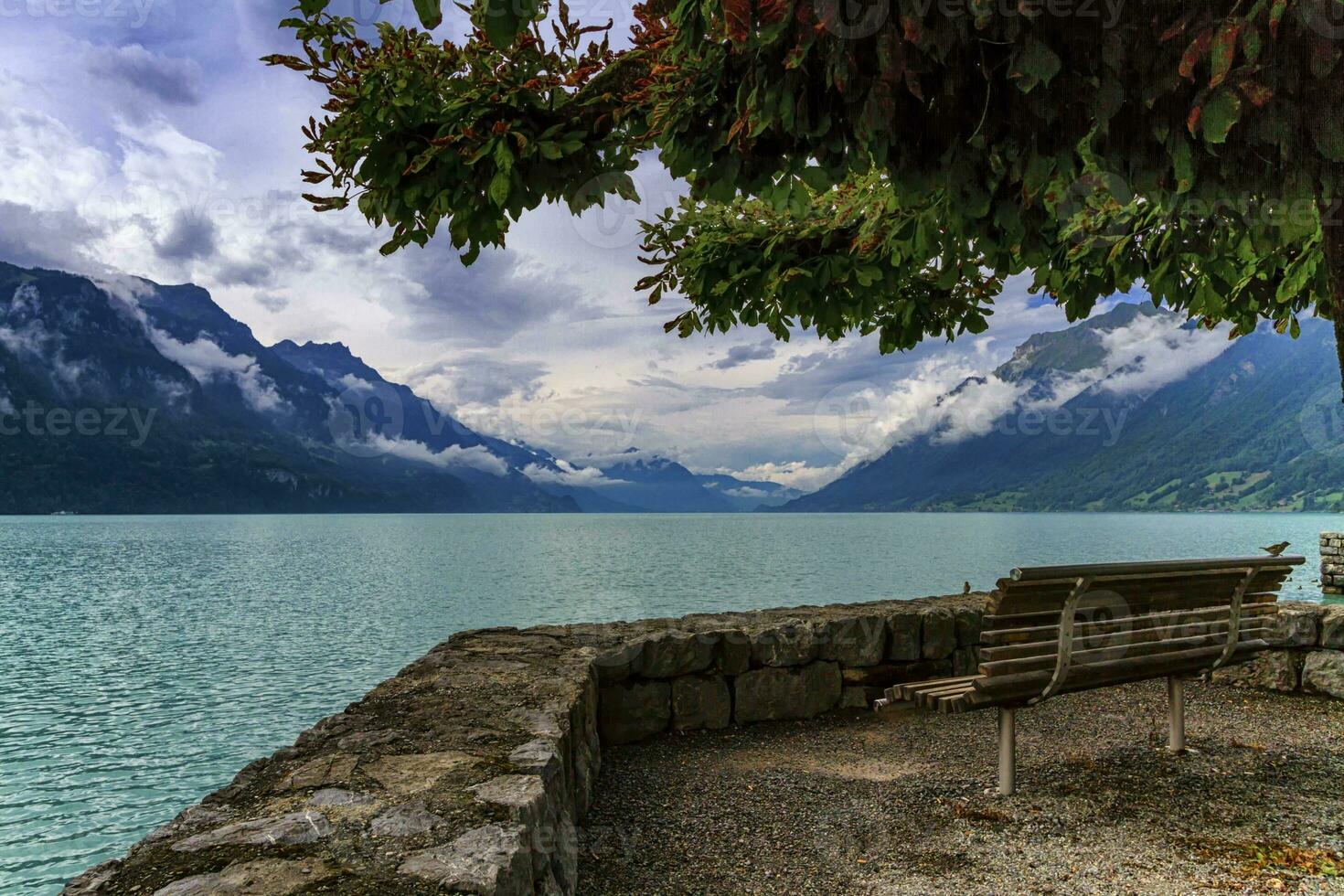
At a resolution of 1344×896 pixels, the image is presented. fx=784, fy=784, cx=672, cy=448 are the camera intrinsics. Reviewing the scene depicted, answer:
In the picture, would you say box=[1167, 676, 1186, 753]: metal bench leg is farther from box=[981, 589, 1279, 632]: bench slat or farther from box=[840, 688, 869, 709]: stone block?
box=[840, 688, 869, 709]: stone block

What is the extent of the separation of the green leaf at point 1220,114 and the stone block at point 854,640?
146 inches

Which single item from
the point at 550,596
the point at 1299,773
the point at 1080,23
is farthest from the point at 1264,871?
the point at 550,596

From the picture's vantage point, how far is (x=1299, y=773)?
4.39 meters

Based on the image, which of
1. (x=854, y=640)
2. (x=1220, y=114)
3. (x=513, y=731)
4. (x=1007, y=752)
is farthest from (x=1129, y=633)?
(x=513, y=731)

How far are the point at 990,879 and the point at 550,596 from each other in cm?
4066

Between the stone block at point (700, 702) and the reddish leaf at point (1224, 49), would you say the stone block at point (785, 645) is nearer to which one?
the stone block at point (700, 702)

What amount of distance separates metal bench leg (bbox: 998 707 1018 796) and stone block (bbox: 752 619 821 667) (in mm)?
1640

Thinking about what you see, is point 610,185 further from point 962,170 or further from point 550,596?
point 550,596

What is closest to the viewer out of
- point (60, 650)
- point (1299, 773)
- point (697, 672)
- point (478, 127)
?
point (1299, 773)

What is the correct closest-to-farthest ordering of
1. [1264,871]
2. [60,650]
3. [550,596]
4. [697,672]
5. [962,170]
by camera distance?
[1264,871] < [962,170] < [697,672] < [60,650] < [550,596]

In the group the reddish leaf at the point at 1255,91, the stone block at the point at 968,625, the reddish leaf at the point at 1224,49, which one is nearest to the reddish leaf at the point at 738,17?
the reddish leaf at the point at 1224,49

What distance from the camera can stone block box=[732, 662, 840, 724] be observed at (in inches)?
213

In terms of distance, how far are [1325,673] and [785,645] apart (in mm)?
4249

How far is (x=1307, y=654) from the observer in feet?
20.0
